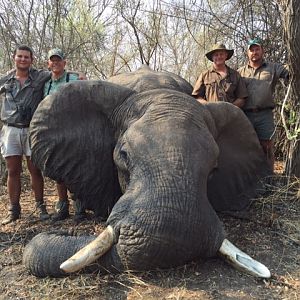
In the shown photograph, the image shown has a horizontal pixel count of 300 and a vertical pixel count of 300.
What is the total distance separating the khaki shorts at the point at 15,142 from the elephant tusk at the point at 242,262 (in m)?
3.33

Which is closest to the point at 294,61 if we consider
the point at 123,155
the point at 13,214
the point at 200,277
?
the point at 123,155

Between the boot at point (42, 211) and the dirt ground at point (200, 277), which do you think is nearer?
the dirt ground at point (200, 277)

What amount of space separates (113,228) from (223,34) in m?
6.91

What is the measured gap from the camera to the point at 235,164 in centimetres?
612

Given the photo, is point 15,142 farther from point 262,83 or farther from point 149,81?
point 262,83

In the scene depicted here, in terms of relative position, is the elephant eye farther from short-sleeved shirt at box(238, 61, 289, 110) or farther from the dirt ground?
short-sleeved shirt at box(238, 61, 289, 110)

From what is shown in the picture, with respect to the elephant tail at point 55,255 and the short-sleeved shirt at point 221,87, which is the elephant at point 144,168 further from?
the short-sleeved shirt at point 221,87

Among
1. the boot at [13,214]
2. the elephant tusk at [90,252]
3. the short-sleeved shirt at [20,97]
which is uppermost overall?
the short-sleeved shirt at [20,97]

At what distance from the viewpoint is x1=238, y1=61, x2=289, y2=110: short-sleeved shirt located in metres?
7.07

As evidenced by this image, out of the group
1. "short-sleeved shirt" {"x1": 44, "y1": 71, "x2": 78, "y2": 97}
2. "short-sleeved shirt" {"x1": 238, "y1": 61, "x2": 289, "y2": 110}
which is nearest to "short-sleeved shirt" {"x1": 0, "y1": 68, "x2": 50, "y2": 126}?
"short-sleeved shirt" {"x1": 44, "y1": 71, "x2": 78, "y2": 97}

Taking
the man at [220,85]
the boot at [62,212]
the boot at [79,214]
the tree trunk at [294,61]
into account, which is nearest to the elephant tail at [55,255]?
the boot at [79,214]

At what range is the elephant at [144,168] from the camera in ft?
13.2

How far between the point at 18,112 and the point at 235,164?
111 inches

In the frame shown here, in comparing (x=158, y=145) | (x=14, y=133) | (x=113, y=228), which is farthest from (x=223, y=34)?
(x=113, y=228)
